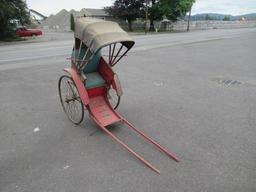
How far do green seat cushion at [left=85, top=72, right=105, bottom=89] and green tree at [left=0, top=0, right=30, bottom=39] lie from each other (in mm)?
→ 20957

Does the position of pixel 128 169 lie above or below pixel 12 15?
below

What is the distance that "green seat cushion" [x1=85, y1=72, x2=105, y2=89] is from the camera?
14.8 feet

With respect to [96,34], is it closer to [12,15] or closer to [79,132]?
[79,132]

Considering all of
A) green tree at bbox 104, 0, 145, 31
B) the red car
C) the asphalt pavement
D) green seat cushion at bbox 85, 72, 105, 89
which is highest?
green tree at bbox 104, 0, 145, 31

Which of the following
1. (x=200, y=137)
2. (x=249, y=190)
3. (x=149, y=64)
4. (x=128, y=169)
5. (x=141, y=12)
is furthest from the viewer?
(x=141, y=12)

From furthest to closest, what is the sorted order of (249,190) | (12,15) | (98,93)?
(12,15), (98,93), (249,190)

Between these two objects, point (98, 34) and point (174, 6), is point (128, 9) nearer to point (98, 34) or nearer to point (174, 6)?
point (174, 6)

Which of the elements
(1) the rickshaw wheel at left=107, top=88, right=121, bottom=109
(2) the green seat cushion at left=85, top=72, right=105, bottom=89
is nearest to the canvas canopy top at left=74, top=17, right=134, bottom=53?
(2) the green seat cushion at left=85, top=72, right=105, bottom=89

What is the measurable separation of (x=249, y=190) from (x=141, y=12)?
39.1 meters

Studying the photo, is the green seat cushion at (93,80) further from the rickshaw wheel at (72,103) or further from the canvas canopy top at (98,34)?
the canvas canopy top at (98,34)

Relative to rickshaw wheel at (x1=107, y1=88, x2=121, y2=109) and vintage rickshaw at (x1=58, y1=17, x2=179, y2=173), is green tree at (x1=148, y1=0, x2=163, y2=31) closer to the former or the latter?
rickshaw wheel at (x1=107, y1=88, x2=121, y2=109)

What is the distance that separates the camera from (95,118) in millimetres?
4363

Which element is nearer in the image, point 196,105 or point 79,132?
point 79,132

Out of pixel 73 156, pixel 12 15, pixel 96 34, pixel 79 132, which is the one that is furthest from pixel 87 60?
pixel 12 15
